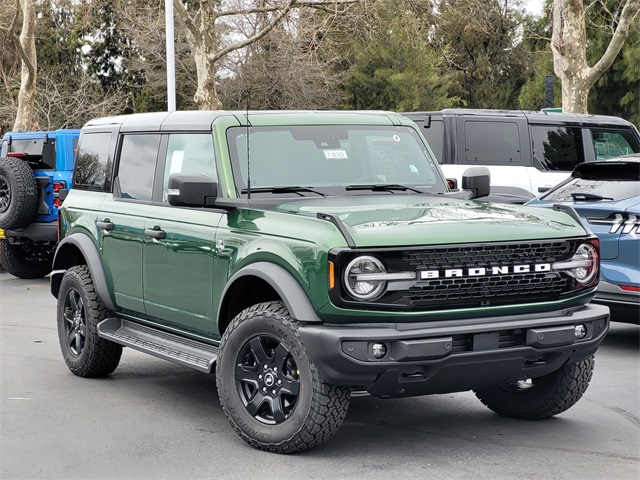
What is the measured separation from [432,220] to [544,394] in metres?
1.51

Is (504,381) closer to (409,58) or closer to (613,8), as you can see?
(613,8)

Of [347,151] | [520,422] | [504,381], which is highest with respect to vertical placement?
[347,151]

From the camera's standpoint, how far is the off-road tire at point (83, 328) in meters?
8.02

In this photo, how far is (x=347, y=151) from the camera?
7215 millimetres

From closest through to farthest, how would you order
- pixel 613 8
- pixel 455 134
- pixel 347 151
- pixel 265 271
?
pixel 265 271 < pixel 347 151 < pixel 455 134 < pixel 613 8

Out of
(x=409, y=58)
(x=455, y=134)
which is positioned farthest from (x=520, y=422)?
(x=409, y=58)

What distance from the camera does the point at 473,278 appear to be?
5.76m

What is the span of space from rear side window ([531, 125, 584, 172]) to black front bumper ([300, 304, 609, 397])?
8.89m

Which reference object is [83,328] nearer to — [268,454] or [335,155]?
[335,155]

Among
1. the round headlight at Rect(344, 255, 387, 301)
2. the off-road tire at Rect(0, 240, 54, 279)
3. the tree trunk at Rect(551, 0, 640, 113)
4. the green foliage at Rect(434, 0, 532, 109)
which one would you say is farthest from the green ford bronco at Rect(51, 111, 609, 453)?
the green foliage at Rect(434, 0, 532, 109)

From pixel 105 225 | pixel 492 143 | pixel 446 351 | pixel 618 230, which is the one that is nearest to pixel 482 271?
pixel 446 351

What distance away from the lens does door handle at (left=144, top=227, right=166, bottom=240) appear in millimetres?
7113

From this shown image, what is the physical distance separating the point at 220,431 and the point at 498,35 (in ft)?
160

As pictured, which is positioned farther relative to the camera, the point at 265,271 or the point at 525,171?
the point at 525,171
